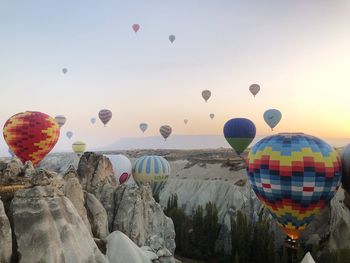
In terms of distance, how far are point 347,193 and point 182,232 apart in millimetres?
10930

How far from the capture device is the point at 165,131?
224ft

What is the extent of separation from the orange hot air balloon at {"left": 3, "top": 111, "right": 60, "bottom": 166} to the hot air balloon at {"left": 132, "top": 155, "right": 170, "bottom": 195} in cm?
845

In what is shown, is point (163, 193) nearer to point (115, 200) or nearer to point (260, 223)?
point (260, 223)

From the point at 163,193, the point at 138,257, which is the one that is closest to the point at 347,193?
the point at 138,257

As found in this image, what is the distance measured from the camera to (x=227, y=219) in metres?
28.8

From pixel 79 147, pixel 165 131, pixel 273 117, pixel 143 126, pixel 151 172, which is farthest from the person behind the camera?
pixel 143 126

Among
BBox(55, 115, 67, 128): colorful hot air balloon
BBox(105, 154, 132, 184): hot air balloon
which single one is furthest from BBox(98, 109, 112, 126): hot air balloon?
BBox(105, 154, 132, 184): hot air balloon

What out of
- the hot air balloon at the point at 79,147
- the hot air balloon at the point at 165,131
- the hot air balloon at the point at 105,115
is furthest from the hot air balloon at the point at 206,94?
the hot air balloon at the point at 79,147

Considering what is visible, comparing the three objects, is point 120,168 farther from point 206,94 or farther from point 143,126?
point 143,126

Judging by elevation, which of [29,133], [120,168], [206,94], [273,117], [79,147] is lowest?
[79,147]

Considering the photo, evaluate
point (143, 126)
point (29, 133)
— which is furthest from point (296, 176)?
point (143, 126)

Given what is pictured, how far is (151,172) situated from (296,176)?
15.6m

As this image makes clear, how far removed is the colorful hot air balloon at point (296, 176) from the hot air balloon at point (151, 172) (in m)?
13.1

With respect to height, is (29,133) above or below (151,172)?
above
